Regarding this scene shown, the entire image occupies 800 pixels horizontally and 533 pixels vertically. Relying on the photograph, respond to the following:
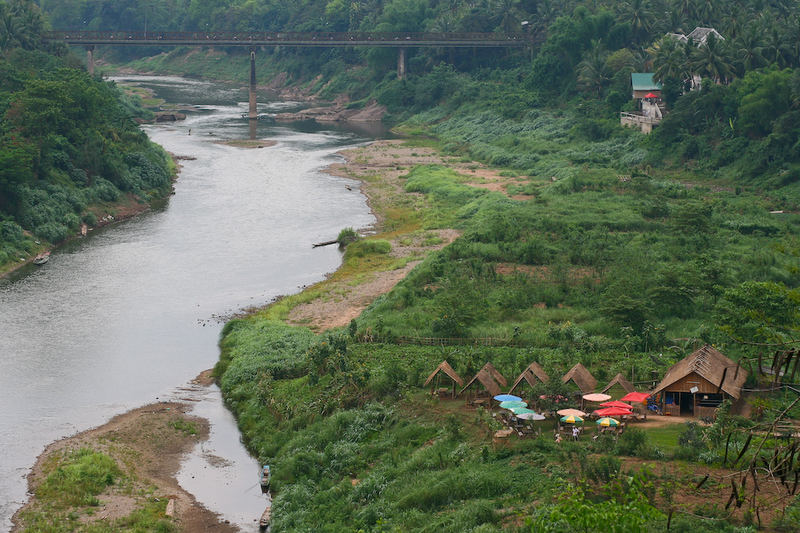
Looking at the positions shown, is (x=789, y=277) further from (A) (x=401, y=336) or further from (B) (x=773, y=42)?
(B) (x=773, y=42)

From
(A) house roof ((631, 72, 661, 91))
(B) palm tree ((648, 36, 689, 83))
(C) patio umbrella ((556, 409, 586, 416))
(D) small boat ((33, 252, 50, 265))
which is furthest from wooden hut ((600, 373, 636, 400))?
(A) house roof ((631, 72, 661, 91))

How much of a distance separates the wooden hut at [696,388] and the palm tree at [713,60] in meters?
62.6

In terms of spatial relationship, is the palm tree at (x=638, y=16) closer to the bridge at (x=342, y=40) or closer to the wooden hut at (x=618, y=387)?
the bridge at (x=342, y=40)

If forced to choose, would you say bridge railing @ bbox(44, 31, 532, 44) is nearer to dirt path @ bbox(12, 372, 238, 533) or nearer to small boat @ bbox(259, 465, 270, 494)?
dirt path @ bbox(12, 372, 238, 533)

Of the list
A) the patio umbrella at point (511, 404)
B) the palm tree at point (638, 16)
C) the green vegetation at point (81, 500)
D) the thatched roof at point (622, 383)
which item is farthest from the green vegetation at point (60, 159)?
the palm tree at point (638, 16)

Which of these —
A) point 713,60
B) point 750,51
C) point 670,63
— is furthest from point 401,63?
point 750,51

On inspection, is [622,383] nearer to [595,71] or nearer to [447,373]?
[447,373]

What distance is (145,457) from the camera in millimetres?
40781

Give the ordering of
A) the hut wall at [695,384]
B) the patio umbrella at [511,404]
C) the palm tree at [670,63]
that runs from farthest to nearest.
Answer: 1. the palm tree at [670,63]
2. the hut wall at [695,384]
3. the patio umbrella at [511,404]

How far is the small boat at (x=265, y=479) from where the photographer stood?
38156 millimetres

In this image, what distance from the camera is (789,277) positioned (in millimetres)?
53750

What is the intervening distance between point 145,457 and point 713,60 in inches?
2785

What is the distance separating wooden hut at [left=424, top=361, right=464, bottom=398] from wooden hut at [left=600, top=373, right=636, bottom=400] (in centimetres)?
575

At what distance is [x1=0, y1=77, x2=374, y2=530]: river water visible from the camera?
1645 inches
